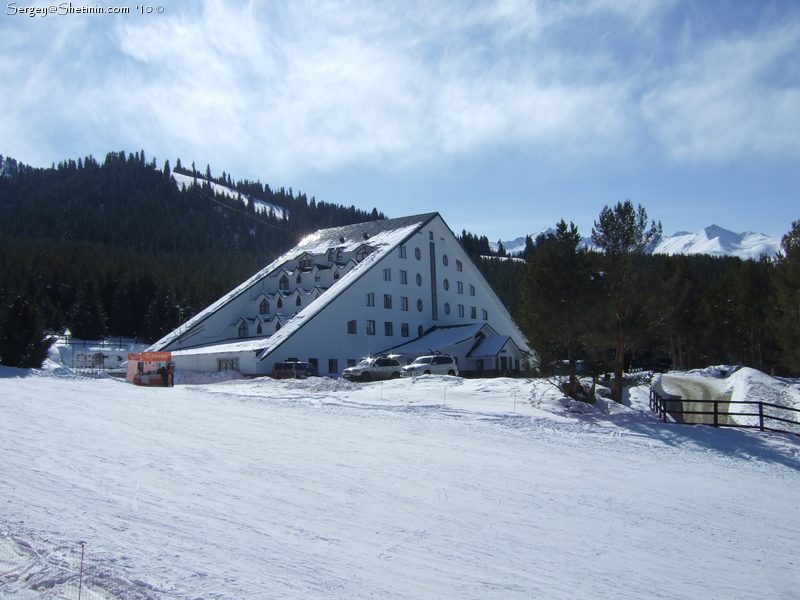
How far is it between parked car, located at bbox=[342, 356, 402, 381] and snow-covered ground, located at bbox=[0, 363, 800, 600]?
14757 millimetres

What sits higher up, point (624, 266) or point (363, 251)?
point (363, 251)

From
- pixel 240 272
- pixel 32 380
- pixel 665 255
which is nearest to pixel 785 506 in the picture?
pixel 32 380

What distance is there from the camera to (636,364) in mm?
64312

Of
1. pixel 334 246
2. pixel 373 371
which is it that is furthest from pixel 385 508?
pixel 334 246

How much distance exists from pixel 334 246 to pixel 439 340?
605 inches

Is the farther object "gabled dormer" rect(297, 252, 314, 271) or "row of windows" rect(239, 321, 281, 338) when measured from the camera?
"gabled dormer" rect(297, 252, 314, 271)

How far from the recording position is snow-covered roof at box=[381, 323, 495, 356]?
46.8m

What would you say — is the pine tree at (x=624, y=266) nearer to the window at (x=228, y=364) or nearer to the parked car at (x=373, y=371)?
the parked car at (x=373, y=371)

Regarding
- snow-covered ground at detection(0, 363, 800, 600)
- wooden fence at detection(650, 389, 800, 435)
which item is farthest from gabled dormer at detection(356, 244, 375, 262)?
snow-covered ground at detection(0, 363, 800, 600)

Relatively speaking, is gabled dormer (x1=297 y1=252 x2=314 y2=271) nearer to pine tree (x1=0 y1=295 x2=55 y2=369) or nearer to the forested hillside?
the forested hillside

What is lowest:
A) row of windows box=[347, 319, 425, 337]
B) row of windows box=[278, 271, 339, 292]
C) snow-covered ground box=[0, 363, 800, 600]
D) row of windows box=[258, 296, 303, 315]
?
snow-covered ground box=[0, 363, 800, 600]

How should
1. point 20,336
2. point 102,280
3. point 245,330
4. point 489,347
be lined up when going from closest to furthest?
point 20,336, point 489,347, point 245,330, point 102,280

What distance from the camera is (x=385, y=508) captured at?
31.1ft

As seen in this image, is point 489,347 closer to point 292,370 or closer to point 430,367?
point 430,367
